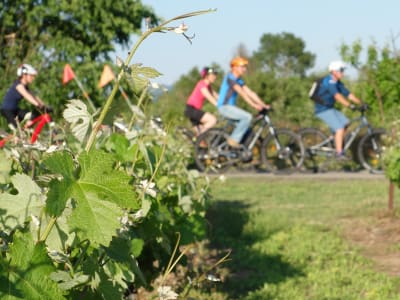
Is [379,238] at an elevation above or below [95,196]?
below

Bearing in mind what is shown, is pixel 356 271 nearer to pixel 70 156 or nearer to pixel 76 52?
pixel 70 156

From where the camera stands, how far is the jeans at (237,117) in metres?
12.2

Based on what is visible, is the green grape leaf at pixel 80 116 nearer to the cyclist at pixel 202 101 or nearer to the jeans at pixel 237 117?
the cyclist at pixel 202 101

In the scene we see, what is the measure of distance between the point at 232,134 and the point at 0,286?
11410 mm

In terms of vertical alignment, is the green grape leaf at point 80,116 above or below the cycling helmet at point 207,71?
above

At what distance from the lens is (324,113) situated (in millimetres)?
12555

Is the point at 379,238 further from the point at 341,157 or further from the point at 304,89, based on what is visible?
the point at 304,89

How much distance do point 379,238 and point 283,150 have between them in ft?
18.2

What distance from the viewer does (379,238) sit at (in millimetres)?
7398

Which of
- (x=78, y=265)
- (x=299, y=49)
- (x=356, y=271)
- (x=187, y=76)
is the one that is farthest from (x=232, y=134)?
(x=299, y=49)

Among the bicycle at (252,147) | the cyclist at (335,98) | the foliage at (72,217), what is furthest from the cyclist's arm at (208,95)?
the foliage at (72,217)

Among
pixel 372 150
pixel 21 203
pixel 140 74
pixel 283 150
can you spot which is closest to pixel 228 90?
pixel 283 150

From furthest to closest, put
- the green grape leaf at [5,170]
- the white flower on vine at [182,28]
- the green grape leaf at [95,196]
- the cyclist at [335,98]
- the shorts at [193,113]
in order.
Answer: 1. the shorts at [193,113]
2. the cyclist at [335,98]
3. the green grape leaf at [5,170]
4. the green grape leaf at [95,196]
5. the white flower on vine at [182,28]

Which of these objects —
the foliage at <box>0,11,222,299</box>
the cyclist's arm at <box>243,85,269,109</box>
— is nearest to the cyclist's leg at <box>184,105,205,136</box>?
the cyclist's arm at <box>243,85,269,109</box>
